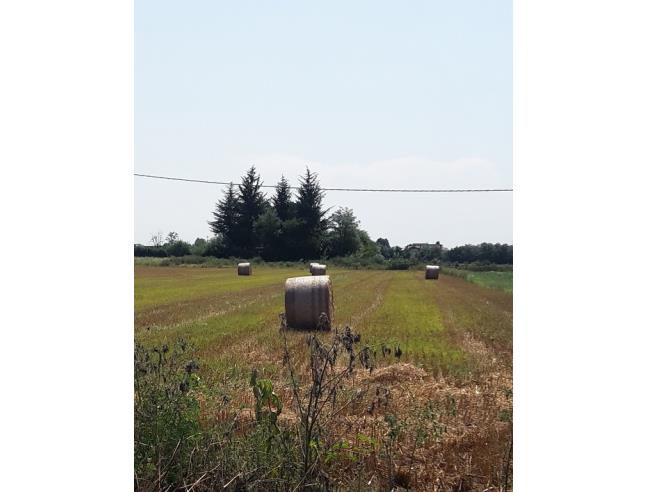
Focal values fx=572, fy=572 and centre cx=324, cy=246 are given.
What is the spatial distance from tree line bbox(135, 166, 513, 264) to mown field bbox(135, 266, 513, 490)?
0.24 meters

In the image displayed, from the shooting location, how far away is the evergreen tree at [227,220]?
11.4ft

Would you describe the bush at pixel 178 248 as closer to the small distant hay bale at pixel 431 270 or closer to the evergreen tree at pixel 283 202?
the evergreen tree at pixel 283 202

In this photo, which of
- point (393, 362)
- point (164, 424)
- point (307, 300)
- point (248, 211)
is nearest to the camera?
point (164, 424)

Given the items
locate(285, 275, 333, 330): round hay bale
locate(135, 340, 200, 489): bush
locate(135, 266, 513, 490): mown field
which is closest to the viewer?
locate(135, 340, 200, 489): bush

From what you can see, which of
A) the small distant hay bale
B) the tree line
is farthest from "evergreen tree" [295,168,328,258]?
the small distant hay bale

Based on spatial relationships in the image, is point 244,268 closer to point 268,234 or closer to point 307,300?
point 268,234

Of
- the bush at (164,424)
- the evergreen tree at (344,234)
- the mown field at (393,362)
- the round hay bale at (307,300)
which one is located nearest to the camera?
the bush at (164,424)

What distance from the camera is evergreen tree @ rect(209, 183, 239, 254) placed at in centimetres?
347

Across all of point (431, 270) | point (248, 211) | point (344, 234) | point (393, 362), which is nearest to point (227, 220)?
point (248, 211)

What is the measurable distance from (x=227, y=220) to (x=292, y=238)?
1.63 ft

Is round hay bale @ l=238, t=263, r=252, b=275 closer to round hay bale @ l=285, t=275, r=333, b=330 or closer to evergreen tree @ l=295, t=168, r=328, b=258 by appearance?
evergreen tree @ l=295, t=168, r=328, b=258

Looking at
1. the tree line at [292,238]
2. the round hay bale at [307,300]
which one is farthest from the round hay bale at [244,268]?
the round hay bale at [307,300]

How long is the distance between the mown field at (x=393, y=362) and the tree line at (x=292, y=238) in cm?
24

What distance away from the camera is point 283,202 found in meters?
3.63
